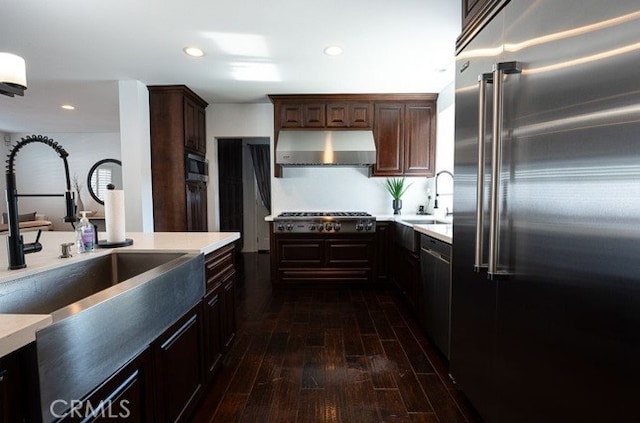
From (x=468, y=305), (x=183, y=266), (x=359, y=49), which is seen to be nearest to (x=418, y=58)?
(x=359, y=49)

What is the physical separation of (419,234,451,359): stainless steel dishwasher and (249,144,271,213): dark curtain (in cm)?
389

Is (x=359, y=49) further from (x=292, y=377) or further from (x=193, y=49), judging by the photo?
(x=292, y=377)

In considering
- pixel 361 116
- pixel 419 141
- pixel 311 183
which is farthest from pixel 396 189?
pixel 311 183

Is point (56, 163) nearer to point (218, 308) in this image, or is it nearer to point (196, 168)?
point (196, 168)

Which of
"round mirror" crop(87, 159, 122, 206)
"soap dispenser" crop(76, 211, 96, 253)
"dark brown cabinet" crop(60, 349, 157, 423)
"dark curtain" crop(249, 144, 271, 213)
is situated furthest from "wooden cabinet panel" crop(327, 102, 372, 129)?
"round mirror" crop(87, 159, 122, 206)

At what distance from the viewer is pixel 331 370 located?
1.97m

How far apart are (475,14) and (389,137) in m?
2.48

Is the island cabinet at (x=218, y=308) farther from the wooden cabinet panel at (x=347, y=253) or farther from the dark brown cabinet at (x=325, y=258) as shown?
the wooden cabinet panel at (x=347, y=253)

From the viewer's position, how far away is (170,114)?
11.8 ft

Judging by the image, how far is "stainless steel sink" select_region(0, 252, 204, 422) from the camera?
686 mm

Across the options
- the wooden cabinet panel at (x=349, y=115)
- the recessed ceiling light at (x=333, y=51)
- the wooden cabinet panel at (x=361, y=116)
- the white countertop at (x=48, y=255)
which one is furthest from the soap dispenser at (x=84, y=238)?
the wooden cabinet panel at (x=361, y=116)

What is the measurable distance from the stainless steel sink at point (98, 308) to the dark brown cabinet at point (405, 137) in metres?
3.04

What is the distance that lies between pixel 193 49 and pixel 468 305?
295cm

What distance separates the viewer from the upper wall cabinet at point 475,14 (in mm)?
1289
